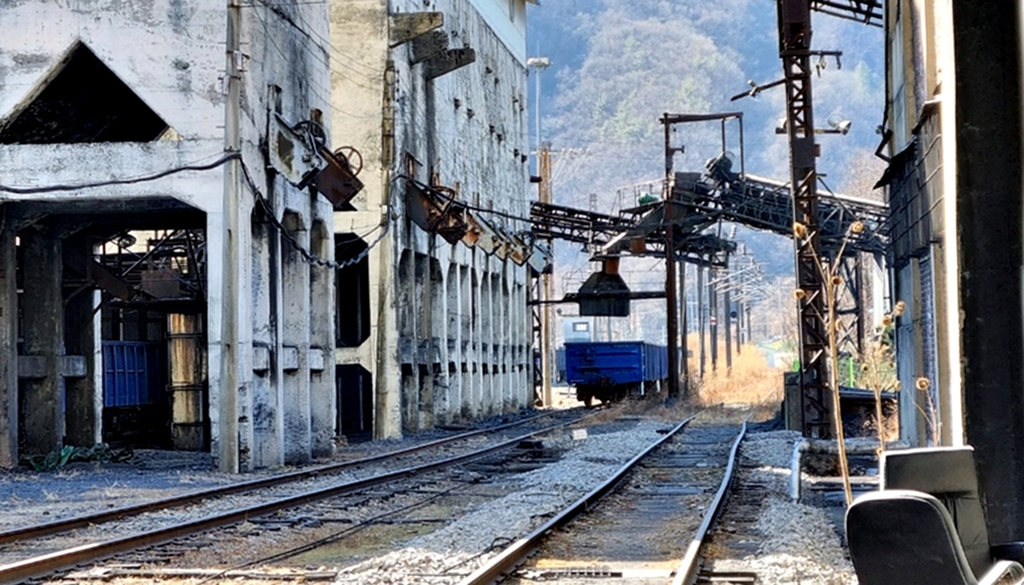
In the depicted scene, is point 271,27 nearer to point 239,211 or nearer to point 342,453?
point 239,211

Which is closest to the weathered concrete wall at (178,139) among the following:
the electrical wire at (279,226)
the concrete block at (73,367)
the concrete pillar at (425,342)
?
the electrical wire at (279,226)

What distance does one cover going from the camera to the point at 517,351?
52.4 m

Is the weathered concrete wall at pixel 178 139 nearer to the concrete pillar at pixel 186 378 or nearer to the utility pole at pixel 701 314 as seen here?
the concrete pillar at pixel 186 378

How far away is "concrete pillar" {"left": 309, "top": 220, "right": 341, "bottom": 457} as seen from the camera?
25.9 meters

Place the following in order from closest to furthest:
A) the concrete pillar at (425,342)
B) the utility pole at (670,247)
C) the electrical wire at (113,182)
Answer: the electrical wire at (113,182)
the concrete pillar at (425,342)
the utility pole at (670,247)

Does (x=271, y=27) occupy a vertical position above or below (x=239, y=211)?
above

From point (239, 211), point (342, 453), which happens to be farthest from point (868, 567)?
point (342, 453)

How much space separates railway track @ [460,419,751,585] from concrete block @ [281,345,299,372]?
242 inches

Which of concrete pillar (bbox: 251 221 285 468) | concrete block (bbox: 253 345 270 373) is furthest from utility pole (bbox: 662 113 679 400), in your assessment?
concrete block (bbox: 253 345 270 373)

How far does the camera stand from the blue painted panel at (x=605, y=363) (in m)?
50.8

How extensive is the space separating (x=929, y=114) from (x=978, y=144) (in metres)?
5.87

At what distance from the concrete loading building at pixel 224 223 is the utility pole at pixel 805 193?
8048 mm

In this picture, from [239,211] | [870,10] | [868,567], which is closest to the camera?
[868,567]

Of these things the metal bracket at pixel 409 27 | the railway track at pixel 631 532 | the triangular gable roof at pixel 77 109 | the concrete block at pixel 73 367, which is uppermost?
the metal bracket at pixel 409 27
